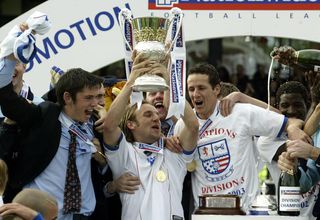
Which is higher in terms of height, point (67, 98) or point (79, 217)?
point (67, 98)

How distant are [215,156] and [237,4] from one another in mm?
1426

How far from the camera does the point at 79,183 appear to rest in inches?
277

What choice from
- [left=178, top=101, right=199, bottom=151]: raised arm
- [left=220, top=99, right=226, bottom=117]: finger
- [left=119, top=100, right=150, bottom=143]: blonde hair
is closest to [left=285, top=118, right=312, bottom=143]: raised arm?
[left=220, top=99, right=226, bottom=117]: finger

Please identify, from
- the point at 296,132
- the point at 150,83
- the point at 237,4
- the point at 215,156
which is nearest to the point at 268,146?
the point at 296,132

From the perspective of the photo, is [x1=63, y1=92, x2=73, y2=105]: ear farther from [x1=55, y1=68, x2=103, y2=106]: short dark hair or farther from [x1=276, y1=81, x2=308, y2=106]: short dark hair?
[x1=276, y1=81, x2=308, y2=106]: short dark hair

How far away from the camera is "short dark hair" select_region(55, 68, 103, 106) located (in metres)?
7.16

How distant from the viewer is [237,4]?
827 centimetres

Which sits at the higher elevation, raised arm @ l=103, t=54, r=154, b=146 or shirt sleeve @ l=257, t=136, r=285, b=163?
raised arm @ l=103, t=54, r=154, b=146

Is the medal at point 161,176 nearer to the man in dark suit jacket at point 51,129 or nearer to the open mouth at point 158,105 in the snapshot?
the man in dark suit jacket at point 51,129

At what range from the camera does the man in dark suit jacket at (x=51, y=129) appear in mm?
6805

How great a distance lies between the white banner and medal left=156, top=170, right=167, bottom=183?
1447 mm

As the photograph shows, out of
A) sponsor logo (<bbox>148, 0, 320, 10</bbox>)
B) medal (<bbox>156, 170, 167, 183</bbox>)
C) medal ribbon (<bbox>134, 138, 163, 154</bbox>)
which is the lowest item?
medal (<bbox>156, 170, 167, 183</bbox>)

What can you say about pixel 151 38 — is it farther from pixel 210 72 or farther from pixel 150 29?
pixel 210 72

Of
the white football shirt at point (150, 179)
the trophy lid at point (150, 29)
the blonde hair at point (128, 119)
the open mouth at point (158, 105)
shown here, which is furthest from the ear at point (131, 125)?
the trophy lid at point (150, 29)
